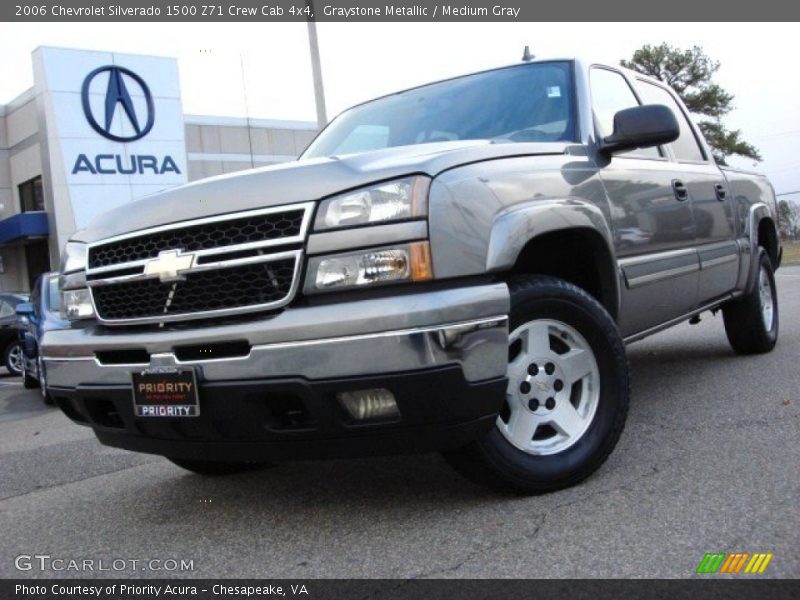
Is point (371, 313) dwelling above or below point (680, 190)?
below

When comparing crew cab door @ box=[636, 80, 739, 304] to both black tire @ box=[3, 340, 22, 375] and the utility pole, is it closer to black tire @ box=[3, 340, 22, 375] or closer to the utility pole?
the utility pole

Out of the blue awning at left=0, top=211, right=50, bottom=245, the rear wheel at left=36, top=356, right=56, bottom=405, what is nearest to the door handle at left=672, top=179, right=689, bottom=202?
the rear wheel at left=36, top=356, right=56, bottom=405

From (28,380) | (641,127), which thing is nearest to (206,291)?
(641,127)

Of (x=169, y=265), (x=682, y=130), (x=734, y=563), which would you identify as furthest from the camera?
(x=682, y=130)

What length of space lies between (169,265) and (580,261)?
1.84m

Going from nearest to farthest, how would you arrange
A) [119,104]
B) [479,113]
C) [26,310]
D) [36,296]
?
[479,113], [36,296], [26,310], [119,104]

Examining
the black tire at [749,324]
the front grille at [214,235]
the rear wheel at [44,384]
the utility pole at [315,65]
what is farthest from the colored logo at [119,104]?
the front grille at [214,235]

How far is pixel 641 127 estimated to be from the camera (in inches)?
154

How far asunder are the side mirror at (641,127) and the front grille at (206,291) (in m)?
1.84

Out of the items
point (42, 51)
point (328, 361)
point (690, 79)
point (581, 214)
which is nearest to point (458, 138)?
point (581, 214)

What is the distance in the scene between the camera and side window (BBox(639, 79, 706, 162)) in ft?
17.5

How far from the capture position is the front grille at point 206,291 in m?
2.92

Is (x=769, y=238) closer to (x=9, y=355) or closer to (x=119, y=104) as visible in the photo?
(x=9, y=355)
